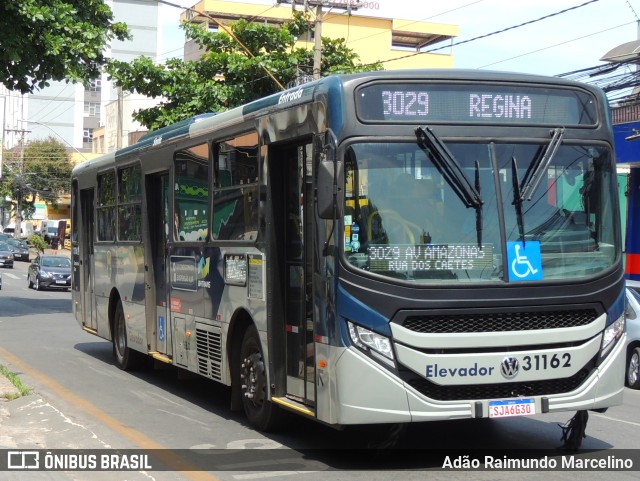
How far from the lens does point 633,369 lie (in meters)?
14.4

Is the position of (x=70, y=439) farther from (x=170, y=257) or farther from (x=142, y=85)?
(x=142, y=85)

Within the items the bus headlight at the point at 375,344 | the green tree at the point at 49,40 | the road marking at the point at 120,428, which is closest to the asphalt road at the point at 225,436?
the road marking at the point at 120,428

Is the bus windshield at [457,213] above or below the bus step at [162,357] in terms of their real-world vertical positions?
above

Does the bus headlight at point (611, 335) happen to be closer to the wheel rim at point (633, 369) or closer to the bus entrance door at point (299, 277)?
the bus entrance door at point (299, 277)

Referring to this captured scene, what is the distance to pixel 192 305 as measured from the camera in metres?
11.5

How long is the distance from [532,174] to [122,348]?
8758mm

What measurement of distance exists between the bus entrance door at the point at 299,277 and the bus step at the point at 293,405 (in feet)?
0.20

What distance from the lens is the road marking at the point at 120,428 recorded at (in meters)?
7.96

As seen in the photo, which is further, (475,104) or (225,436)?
(225,436)

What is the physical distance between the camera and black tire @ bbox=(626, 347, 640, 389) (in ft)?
46.8

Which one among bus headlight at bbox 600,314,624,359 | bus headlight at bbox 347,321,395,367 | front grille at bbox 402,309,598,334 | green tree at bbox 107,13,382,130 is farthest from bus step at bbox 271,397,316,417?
green tree at bbox 107,13,382,130

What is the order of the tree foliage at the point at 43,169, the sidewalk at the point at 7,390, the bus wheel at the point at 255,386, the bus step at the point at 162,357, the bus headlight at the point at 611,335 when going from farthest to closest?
the tree foliage at the point at 43,169
the bus step at the point at 162,357
the sidewalk at the point at 7,390
the bus wheel at the point at 255,386
the bus headlight at the point at 611,335

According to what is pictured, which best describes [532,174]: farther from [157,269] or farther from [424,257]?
[157,269]

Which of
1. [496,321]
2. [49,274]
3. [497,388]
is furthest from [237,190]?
[49,274]
